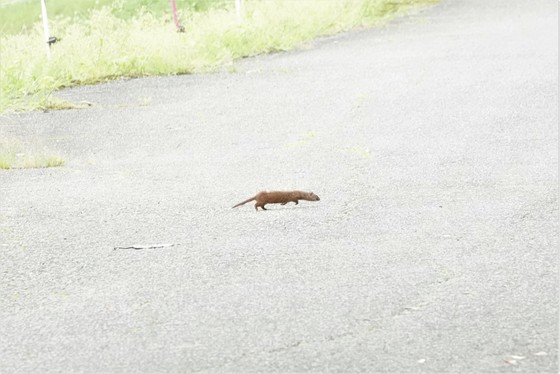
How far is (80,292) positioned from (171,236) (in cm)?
143

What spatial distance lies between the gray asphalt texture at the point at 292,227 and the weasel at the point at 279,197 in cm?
7

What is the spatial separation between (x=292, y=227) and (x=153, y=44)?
928 centimetres

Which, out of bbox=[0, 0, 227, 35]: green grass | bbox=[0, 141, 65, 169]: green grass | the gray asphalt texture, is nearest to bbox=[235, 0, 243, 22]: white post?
bbox=[0, 0, 227, 35]: green grass

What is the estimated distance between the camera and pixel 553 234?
7.80m

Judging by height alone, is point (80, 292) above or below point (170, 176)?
above

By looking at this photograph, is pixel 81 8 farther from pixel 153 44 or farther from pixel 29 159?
pixel 29 159

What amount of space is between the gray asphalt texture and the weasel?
70mm

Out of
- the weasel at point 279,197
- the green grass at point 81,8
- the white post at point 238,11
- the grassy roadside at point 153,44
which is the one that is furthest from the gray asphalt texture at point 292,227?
the green grass at point 81,8

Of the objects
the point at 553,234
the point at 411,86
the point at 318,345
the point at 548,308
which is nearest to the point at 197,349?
the point at 318,345

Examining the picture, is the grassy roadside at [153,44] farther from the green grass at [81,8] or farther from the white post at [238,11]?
the green grass at [81,8]

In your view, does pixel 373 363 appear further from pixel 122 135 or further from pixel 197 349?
pixel 122 135

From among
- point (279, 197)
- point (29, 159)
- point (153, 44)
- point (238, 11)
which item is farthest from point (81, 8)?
point (279, 197)

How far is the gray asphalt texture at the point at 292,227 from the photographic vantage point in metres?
5.64

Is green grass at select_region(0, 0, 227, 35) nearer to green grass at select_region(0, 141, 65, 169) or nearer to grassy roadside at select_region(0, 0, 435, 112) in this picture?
grassy roadside at select_region(0, 0, 435, 112)
